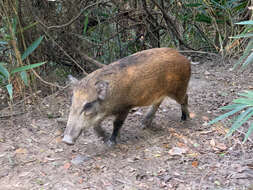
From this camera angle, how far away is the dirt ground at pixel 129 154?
11.4 feet

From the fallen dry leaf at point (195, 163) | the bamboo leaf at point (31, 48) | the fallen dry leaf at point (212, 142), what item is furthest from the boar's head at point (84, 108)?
the fallen dry leaf at point (212, 142)

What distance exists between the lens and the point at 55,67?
669 centimetres

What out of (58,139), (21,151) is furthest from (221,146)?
(21,151)

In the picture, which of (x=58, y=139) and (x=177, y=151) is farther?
(x=58, y=139)

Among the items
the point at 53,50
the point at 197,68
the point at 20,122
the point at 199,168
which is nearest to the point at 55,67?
the point at 53,50

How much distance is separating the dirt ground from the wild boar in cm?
34

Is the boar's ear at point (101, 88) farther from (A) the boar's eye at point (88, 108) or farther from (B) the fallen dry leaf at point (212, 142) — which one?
(B) the fallen dry leaf at point (212, 142)

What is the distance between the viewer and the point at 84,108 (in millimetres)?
3953

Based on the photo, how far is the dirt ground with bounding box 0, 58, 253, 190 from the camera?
346 cm

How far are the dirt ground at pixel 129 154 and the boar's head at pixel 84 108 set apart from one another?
0.42 metres

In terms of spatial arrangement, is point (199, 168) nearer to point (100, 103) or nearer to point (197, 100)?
point (100, 103)

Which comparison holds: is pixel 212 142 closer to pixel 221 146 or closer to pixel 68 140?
pixel 221 146

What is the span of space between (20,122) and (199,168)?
289cm

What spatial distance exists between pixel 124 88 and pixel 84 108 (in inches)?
27.9
